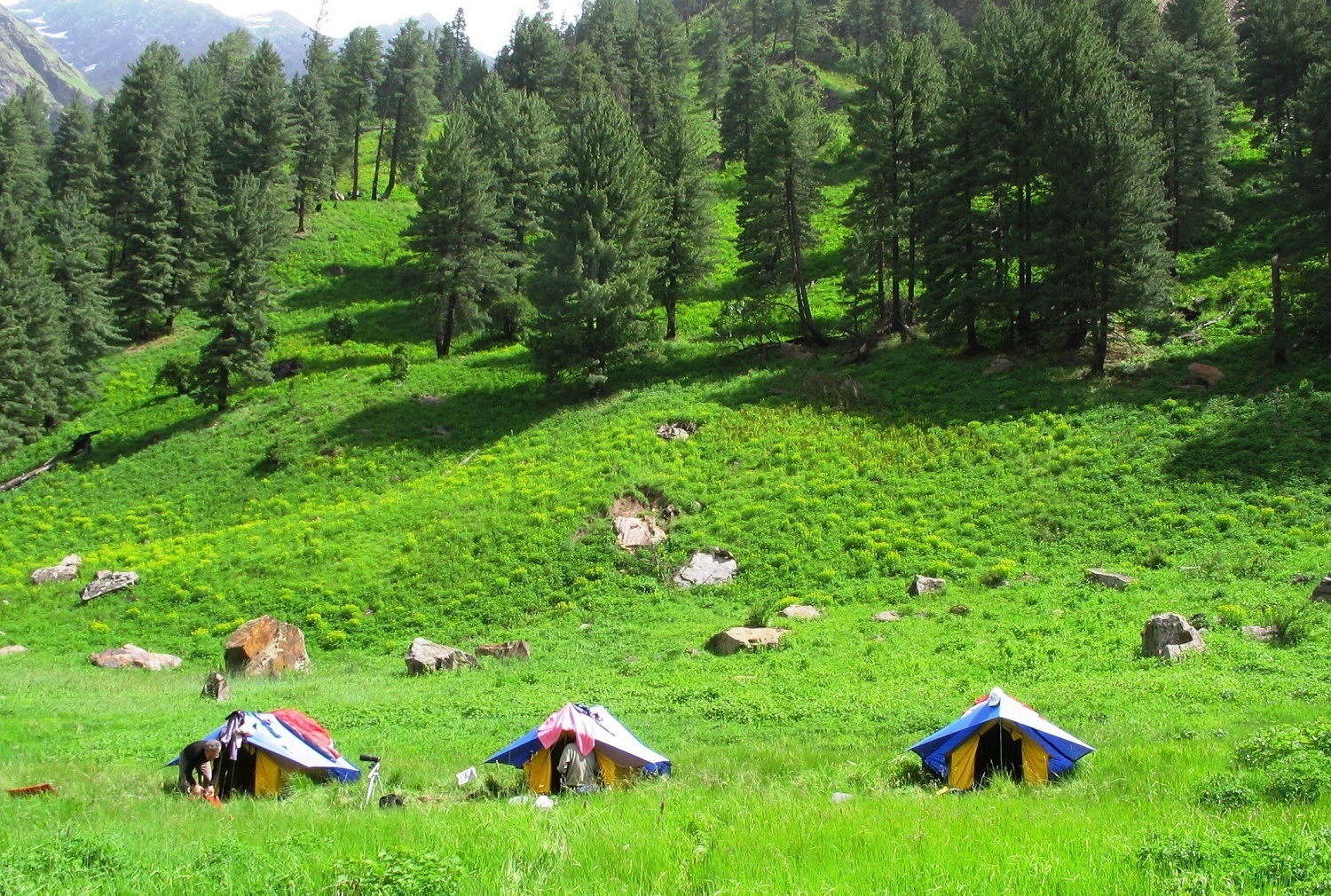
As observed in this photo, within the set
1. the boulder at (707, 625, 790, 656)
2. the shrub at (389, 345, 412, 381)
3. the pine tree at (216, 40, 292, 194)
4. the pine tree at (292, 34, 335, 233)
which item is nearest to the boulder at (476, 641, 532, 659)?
the boulder at (707, 625, 790, 656)

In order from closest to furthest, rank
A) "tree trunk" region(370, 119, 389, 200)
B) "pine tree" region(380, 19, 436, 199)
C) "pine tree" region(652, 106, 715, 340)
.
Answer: "pine tree" region(652, 106, 715, 340), "tree trunk" region(370, 119, 389, 200), "pine tree" region(380, 19, 436, 199)

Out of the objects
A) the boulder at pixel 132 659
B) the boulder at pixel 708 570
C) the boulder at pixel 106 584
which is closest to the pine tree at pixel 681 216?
the boulder at pixel 708 570

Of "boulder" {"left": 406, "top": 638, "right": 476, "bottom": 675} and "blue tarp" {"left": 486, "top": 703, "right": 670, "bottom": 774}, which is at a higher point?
"blue tarp" {"left": 486, "top": 703, "right": 670, "bottom": 774}

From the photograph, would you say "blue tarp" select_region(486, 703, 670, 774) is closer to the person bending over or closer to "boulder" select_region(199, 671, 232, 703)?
the person bending over

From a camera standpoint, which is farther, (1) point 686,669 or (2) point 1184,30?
(2) point 1184,30

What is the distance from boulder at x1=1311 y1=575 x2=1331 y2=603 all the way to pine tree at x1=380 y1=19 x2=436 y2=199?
76.3 m

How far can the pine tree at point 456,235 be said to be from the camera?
47.9 meters

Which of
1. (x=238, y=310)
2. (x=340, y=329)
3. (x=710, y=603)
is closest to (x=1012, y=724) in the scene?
(x=710, y=603)

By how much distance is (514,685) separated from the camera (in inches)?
768

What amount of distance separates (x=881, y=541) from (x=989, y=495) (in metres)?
4.59

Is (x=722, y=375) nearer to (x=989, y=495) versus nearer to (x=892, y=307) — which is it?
(x=892, y=307)

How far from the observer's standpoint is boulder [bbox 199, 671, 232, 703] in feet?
62.4

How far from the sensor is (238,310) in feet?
141

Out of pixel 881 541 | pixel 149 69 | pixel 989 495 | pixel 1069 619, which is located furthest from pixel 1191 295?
pixel 149 69
